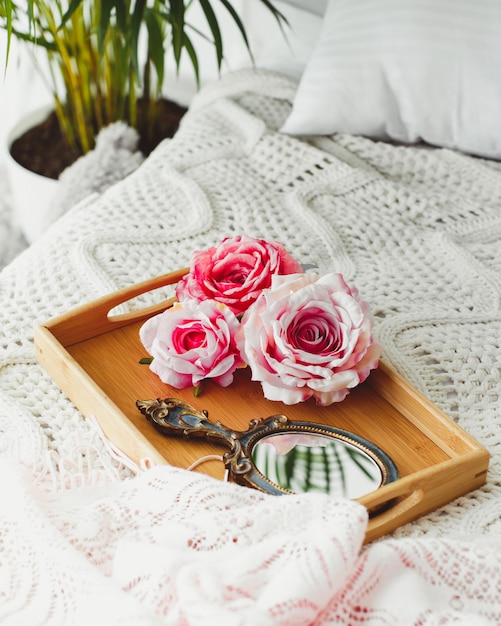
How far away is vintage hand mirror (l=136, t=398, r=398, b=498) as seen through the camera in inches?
28.6

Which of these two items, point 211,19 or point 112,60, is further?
point 112,60

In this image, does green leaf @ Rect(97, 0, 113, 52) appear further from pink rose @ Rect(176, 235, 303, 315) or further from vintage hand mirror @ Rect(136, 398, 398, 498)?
vintage hand mirror @ Rect(136, 398, 398, 498)

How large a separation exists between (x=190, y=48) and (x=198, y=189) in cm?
43

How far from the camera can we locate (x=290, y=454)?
75 cm

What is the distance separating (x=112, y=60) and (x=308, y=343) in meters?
1.13

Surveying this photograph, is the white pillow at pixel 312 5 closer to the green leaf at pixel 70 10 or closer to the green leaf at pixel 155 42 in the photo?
the green leaf at pixel 155 42

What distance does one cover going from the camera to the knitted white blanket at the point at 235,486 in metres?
0.58

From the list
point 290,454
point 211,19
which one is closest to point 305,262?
point 290,454

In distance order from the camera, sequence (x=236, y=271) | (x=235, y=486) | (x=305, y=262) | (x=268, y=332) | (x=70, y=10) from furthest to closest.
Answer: (x=70, y=10) < (x=305, y=262) < (x=236, y=271) < (x=268, y=332) < (x=235, y=486)

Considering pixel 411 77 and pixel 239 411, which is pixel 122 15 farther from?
pixel 239 411

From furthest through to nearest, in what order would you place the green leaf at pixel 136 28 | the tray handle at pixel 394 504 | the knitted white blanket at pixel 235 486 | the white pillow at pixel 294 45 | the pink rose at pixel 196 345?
the white pillow at pixel 294 45 → the green leaf at pixel 136 28 → the pink rose at pixel 196 345 → the tray handle at pixel 394 504 → the knitted white blanket at pixel 235 486

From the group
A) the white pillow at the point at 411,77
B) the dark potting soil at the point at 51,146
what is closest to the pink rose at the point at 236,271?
the white pillow at the point at 411,77

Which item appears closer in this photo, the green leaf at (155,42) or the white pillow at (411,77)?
the white pillow at (411,77)

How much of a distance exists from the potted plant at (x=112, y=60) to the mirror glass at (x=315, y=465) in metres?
0.88
